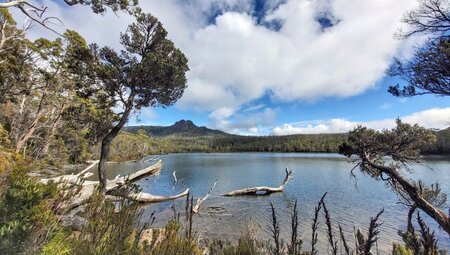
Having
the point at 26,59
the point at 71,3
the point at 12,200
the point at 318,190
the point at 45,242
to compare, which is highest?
the point at 26,59

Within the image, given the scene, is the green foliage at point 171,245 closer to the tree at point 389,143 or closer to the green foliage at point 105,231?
the green foliage at point 105,231

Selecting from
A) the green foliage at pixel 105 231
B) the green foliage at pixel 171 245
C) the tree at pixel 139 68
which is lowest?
the green foliage at pixel 171 245

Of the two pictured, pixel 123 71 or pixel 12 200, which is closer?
pixel 12 200

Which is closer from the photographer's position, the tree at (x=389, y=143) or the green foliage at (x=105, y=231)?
the green foliage at (x=105, y=231)

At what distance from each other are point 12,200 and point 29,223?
0.25m

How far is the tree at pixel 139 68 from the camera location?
13578 millimetres

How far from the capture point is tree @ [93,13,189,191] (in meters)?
13.6

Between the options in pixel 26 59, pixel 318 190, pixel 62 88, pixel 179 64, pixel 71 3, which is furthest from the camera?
pixel 318 190

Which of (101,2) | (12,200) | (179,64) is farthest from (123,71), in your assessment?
(12,200)

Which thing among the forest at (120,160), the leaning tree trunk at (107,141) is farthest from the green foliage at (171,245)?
the leaning tree trunk at (107,141)

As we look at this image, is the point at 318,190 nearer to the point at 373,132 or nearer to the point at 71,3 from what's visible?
the point at 373,132

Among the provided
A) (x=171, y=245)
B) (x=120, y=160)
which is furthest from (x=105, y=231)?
(x=120, y=160)

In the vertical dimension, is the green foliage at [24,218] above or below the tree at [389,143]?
below

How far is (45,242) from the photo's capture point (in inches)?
85.4
